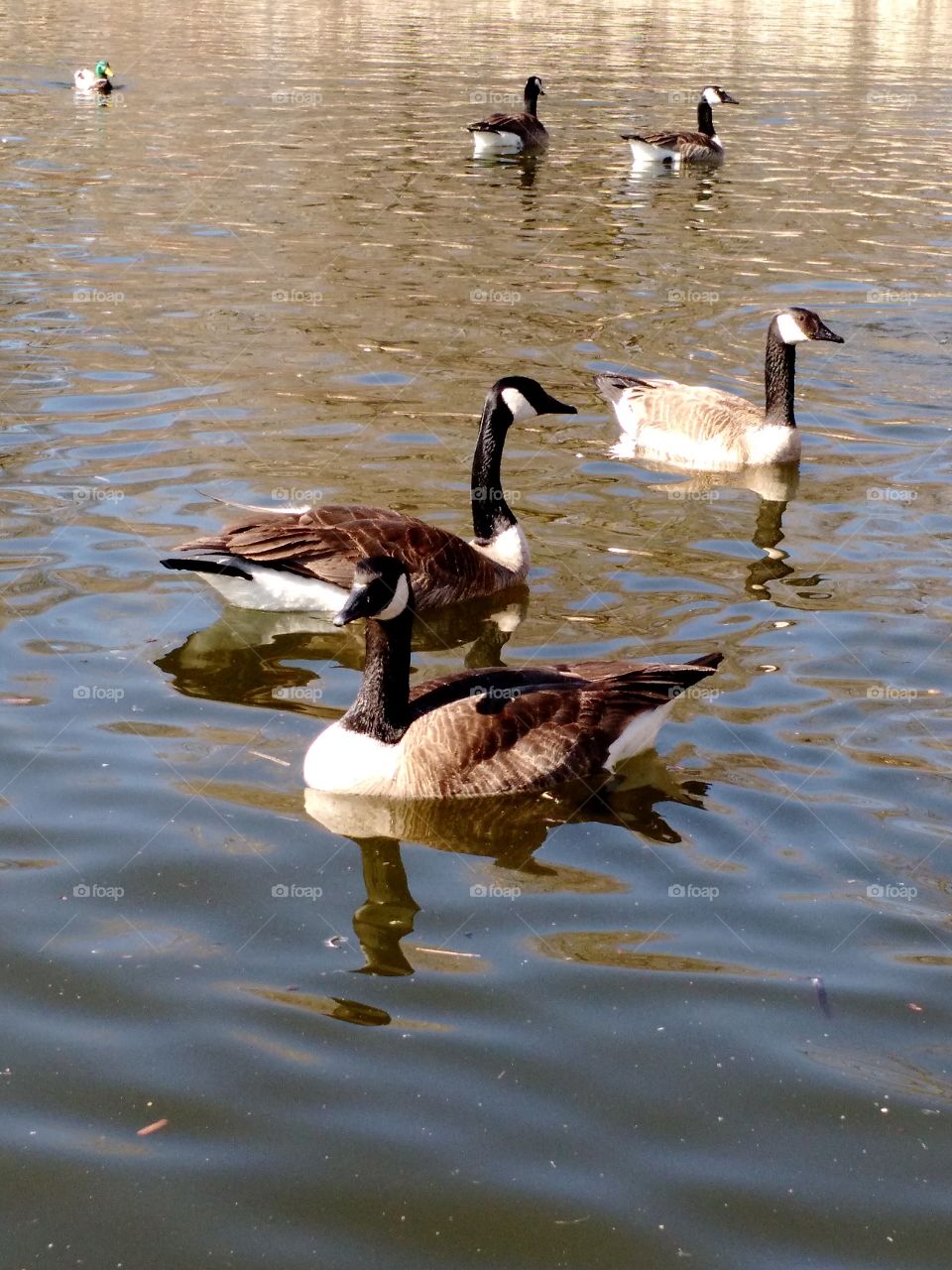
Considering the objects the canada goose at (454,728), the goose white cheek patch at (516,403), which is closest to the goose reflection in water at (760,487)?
the goose white cheek patch at (516,403)

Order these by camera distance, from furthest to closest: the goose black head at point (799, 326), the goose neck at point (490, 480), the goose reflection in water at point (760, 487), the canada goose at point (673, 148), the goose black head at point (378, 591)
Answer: the canada goose at point (673, 148)
the goose black head at point (799, 326)
the goose reflection in water at point (760, 487)
the goose neck at point (490, 480)
the goose black head at point (378, 591)

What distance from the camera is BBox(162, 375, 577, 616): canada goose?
415 inches

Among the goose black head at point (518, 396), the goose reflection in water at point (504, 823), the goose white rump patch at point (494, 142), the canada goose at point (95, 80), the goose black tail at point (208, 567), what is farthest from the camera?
the canada goose at point (95, 80)

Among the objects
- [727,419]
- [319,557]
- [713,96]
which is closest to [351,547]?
[319,557]

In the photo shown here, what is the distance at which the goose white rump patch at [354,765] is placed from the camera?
8.52 meters

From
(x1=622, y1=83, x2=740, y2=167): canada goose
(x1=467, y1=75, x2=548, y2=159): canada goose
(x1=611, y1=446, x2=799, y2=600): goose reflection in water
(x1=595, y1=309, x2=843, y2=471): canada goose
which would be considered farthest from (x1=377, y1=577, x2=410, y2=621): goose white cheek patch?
(x1=467, y1=75, x2=548, y2=159): canada goose

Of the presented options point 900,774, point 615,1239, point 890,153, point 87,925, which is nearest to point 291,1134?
point 615,1239

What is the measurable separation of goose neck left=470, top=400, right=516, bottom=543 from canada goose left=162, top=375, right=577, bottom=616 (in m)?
0.01

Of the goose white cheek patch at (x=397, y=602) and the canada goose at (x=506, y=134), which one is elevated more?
the canada goose at (x=506, y=134)

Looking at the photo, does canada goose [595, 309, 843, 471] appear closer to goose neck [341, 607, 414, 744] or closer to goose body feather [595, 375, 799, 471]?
goose body feather [595, 375, 799, 471]

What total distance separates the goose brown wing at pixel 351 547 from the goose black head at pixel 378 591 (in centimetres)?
180

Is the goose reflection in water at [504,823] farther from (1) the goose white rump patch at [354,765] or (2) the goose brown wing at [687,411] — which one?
(2) the goose brown wing at [687,411]

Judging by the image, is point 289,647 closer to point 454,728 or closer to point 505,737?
point 454,728

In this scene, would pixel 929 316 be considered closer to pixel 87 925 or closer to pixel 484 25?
pixel 87 925
